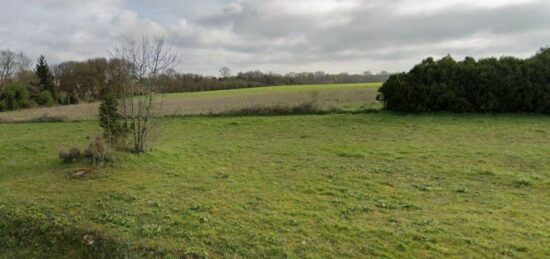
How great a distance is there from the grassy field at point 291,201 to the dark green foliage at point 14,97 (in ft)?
113

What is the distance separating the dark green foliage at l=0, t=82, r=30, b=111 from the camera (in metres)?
36.5

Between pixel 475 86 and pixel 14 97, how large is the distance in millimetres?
43576

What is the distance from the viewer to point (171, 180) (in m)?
6.30

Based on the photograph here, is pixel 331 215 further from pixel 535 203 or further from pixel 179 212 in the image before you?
pixel 535 203

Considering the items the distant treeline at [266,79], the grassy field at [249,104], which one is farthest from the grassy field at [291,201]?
the distant treeline at [266,79]

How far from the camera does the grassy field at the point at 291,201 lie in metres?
3.84

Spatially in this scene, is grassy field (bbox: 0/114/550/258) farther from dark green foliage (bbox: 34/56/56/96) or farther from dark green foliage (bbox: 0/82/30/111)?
dark green foliage (bbox: 34/56/56/96)

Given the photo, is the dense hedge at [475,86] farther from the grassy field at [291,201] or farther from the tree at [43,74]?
the tree at [43,74]

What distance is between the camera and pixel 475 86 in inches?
572

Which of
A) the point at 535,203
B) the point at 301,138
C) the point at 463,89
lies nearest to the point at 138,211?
the point at 535,203

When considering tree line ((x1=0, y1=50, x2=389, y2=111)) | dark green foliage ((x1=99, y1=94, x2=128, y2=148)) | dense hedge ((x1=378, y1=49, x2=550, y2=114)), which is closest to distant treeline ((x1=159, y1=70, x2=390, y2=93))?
tree line ((x1=0, y1=50, x2=389, y2=111))

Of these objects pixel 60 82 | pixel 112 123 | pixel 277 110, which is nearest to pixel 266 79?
pixel 60 82

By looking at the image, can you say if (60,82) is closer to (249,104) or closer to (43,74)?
(43,74)

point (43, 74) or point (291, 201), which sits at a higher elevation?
point (43, 74)
